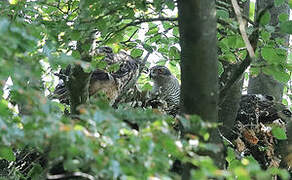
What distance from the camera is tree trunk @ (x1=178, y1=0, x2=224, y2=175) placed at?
1.98 meters

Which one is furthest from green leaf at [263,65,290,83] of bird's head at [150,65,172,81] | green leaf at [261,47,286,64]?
bird's head at [150,65,172,81]

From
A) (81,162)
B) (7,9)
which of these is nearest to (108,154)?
(81,162)

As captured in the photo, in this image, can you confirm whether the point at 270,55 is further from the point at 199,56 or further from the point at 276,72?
the point at 199,56

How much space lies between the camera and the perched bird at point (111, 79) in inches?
167

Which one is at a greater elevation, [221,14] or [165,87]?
[221,14]

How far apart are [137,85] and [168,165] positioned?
10.0 ft

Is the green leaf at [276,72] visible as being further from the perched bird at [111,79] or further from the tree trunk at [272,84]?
the tree trunk at [272,84]

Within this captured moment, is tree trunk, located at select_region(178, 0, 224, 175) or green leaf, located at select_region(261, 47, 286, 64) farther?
green leaf, located at select_region(261, 47, 286, 64)

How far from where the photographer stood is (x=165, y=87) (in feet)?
15.9

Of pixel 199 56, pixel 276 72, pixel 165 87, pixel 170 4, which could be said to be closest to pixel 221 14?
pixel 170 4

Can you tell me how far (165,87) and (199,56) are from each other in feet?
9.40

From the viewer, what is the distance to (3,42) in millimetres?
1523

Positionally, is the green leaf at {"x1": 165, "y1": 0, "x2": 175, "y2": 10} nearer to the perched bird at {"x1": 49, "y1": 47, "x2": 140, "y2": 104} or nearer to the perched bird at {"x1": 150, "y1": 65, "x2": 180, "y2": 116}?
the perched bird at {"x1": 49, "y1": 47, "x2": 140, "y2": 104}

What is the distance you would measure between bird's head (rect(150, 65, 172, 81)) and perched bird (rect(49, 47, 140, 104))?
1.54 ft
